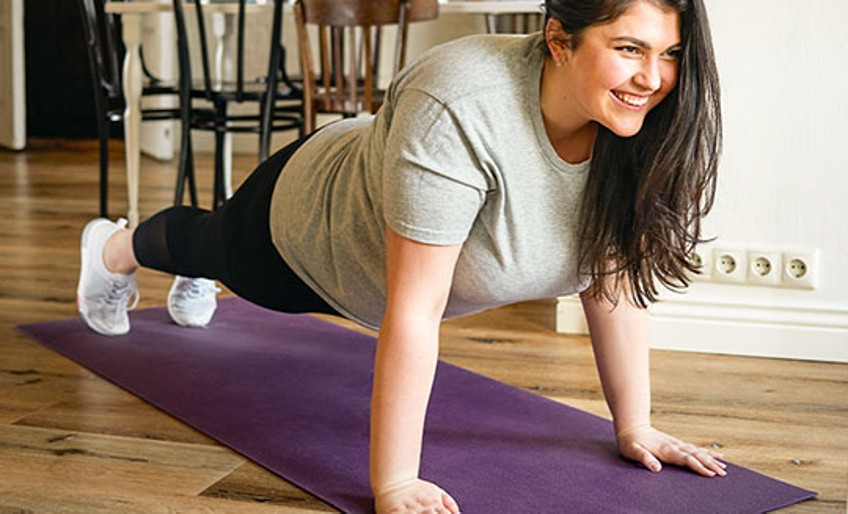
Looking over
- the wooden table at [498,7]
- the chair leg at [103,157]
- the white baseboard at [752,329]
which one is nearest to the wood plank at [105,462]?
the white baseboard at [752,329]

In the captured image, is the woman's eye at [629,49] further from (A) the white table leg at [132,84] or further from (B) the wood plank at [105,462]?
(A) the white table leg at [132,84]

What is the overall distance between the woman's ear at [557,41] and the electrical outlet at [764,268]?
3.41 feet

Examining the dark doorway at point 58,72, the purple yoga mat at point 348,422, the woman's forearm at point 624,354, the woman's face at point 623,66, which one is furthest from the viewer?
the dark doorway at point 58,72

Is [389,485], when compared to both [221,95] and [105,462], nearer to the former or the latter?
[105,462]

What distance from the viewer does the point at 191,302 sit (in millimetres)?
2367

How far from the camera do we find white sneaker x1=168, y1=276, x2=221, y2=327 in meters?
2.37

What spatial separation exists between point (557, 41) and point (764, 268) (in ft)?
3.52

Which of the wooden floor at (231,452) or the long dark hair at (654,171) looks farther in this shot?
the wooden floor at (231,452)

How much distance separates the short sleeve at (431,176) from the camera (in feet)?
4.35

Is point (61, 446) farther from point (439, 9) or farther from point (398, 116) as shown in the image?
point (439, 9)

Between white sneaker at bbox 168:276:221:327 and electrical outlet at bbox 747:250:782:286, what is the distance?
1082mm

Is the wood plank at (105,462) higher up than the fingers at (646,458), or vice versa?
the fingers at (646,458)

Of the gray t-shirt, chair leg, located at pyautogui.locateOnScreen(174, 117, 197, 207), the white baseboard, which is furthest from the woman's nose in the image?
chair leg, located at pyautogui.locateOnScreen(174, 117, 197, 207)

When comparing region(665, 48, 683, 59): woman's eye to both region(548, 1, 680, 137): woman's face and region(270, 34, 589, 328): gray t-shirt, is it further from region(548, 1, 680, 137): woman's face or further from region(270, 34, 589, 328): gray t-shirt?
region(270, 34, 589, 328): gray t-shirt
